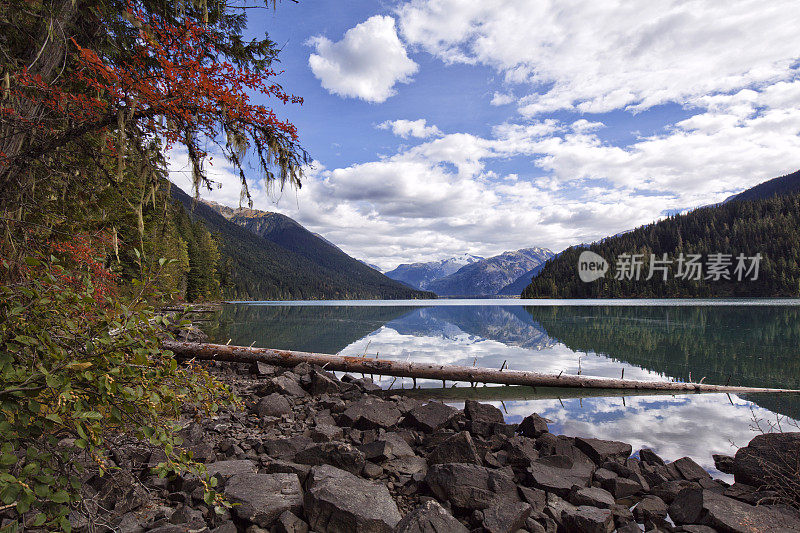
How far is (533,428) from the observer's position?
10.1m

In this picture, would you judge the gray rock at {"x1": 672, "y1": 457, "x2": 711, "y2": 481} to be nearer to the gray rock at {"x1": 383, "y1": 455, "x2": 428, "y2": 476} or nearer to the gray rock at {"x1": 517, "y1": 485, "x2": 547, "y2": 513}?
the gray rock at {"x1": 517, "y1": 485, "x2": 547, "y2": 513}

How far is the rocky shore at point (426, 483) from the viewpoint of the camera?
523 centimetres

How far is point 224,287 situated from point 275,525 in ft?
414

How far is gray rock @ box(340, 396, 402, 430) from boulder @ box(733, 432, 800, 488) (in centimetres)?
759

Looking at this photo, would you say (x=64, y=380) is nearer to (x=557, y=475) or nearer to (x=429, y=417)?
(x=557, y=475)

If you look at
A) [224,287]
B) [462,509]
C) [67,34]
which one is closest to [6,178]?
[67,34]

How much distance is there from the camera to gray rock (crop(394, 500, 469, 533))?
502 cm

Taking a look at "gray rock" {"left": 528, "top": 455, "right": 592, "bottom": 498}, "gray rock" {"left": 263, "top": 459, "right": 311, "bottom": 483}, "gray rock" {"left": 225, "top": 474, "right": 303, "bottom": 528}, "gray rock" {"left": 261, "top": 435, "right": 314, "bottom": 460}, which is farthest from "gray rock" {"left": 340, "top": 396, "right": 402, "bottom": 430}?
"gray rock" {"left": 225, "top": 474, "right": 303, "bottom": 528}

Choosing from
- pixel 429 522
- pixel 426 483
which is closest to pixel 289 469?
pixel 426 483

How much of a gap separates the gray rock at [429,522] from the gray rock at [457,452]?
2347 millimetres

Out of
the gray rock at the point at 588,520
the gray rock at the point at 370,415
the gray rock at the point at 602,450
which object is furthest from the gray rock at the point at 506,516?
the gray rock at the point at 370,415

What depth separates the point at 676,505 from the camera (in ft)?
21.8

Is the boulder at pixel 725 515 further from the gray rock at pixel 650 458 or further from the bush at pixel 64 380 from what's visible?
the bush at pixel 64 380

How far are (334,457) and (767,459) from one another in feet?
28.3
